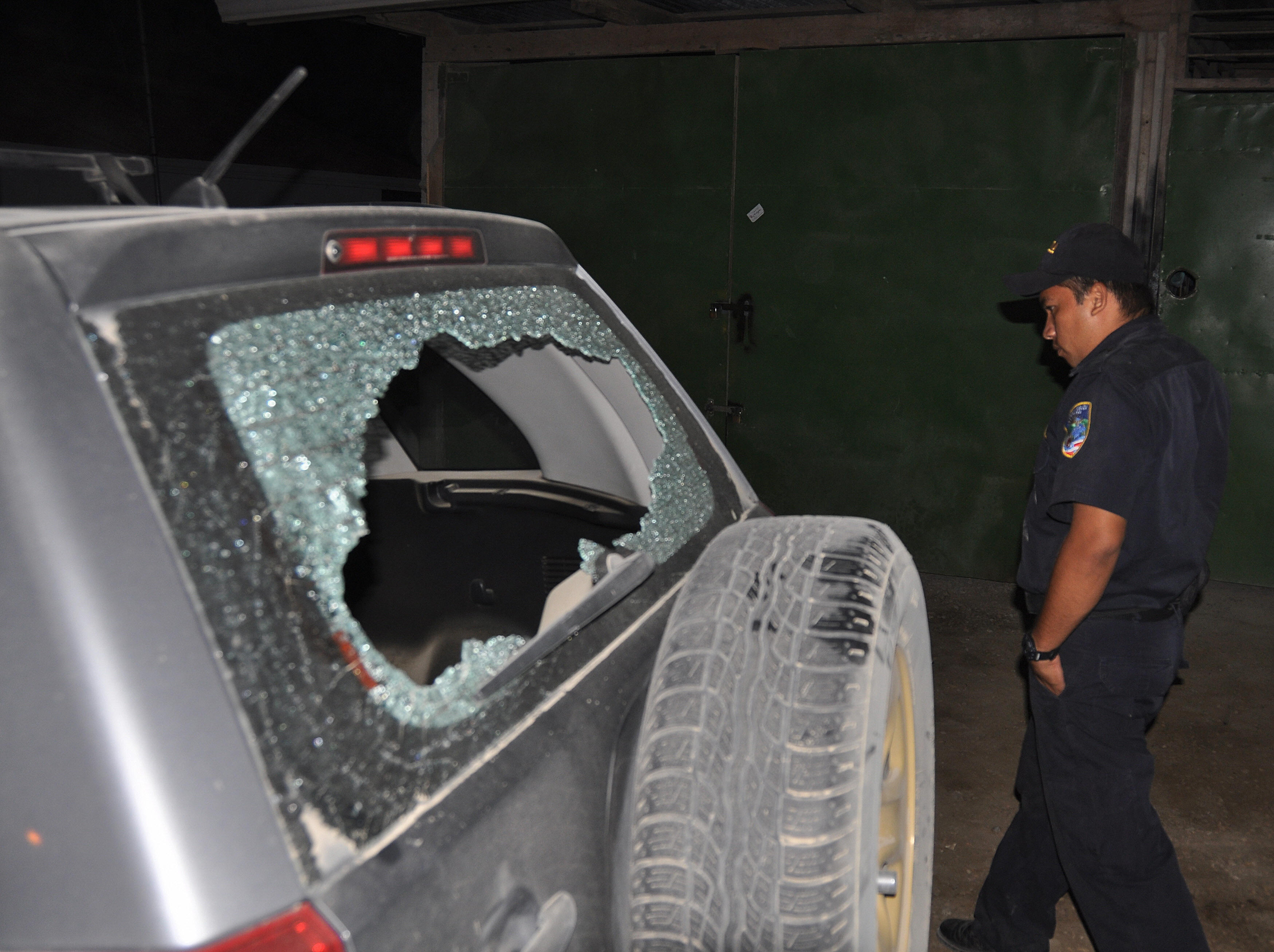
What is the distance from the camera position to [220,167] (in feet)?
4.58

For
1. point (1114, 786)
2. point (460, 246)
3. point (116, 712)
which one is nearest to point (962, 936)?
point (1114, 786)

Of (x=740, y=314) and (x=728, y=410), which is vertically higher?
(x=740, y=314)

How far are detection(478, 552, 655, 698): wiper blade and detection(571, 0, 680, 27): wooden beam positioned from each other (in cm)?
435

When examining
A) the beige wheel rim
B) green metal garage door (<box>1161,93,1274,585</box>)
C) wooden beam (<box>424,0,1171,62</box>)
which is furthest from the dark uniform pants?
wooden beam (<box>424,0,1171,62</box>)

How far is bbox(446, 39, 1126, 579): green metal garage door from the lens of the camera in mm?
5129

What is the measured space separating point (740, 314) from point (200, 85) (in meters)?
3.01

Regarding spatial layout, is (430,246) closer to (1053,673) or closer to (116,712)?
(116,712)

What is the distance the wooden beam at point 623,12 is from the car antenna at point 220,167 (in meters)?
4.18


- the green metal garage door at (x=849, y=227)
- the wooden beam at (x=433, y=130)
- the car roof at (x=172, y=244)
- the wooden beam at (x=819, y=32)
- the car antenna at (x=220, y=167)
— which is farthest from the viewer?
the wooden beam at (x=433, y=130)

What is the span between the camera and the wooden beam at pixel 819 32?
480 cm

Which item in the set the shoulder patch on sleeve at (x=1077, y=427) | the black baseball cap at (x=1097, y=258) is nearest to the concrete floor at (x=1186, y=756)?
the shoulder patch on sleeve at (x=1077, y=427)

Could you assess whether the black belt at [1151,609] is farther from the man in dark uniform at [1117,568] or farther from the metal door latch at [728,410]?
the metal door latch at [728,410]

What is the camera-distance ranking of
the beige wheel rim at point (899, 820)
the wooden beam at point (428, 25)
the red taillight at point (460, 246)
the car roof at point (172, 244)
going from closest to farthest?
1. the car roof at point (172, 244)
2. the red taillight at point (460, 246)
3. the beige wheel rim at point (899, 820)
4. the wooden beam at point (428, 25)

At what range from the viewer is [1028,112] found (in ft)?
16.6
